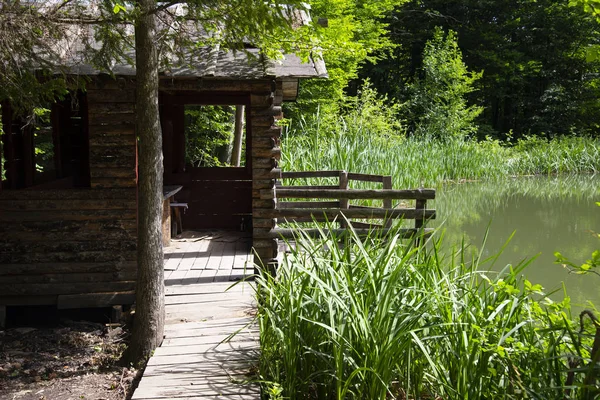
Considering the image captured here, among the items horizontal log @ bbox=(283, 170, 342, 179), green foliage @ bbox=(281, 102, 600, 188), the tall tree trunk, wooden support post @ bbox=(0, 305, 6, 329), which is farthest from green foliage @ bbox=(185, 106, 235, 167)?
the tall tree trunk

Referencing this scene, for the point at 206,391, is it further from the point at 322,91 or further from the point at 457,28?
the point at 457,28

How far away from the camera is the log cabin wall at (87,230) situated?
729cm

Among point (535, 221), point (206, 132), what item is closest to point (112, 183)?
point (206, 132)

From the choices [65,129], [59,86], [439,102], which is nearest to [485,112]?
[439,102]

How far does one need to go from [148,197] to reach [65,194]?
2.46m

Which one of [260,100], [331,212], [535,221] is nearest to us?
[260,100]

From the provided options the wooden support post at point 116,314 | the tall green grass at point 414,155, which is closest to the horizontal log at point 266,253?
the wooden support post at point 116,314

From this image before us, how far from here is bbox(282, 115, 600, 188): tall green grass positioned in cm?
1416

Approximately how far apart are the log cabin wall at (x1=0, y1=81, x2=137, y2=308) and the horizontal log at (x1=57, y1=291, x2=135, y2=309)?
10 millimetres

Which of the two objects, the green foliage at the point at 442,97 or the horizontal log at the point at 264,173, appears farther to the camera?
the green foliage at the point at 442,97

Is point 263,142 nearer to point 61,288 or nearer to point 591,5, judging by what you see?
point 61,288

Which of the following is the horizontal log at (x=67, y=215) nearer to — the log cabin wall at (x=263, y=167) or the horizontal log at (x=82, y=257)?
the horizontal log at (x=82, y=257)

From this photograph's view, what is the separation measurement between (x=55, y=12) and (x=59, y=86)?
0.58 meters

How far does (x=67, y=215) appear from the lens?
289 inches
